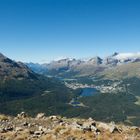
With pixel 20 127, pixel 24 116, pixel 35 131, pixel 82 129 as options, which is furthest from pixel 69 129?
pixel 24 116

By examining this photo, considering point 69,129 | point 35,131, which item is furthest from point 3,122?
point 69,129

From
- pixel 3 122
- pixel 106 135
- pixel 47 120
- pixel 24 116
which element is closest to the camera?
pixel 106 135

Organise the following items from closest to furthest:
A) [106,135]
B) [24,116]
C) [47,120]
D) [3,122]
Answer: [106,135] < [3,122] < [47,120] < [24,116]

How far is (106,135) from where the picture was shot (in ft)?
121

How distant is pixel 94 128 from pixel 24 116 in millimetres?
20563

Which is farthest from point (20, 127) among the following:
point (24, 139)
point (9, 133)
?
point (24, 139)

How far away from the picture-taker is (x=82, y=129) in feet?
124

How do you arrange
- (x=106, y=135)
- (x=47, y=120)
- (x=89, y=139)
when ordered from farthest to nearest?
(x=47, y=120), (x=106, y=135), (x=89, y=139)

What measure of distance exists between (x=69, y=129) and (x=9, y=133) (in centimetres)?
722

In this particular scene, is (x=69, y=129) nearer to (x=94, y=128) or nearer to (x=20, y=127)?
(x=94, y=128)

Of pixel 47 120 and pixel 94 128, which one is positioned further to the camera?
pixel 47 120

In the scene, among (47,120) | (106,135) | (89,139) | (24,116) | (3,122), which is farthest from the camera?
(24,116)

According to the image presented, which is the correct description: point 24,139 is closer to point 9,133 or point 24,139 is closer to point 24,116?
point 9,133

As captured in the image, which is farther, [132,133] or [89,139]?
[132,133]
